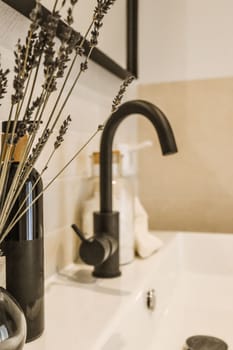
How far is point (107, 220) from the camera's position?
68 cm

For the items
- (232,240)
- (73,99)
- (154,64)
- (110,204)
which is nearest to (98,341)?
(110,204)

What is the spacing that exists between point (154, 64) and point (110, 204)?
2.03 feet

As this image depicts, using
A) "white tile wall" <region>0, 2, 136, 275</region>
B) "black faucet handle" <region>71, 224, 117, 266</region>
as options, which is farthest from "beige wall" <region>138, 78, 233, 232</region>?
"black faucet handle" <region>71, 224, 117, 266</region>

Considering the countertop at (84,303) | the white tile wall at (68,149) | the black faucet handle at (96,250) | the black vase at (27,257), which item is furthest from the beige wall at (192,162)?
the black vase at (27,257)

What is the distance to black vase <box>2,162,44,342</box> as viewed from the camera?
434 millimetres

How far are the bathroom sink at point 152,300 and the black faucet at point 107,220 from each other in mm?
30

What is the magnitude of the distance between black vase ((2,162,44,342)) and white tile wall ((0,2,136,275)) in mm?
167

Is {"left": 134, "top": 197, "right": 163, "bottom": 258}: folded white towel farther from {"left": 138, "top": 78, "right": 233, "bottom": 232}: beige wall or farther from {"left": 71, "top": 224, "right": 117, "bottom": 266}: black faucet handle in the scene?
{"left": 138, "top": 78, "right": 233, "bottom": 232}: beige wall

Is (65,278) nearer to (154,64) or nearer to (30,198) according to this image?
(30,198)

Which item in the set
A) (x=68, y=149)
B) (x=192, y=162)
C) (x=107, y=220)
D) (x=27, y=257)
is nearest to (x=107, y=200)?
(x=107, y=220)

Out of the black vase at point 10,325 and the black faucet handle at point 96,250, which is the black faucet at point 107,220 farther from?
the black vase at point 10,325

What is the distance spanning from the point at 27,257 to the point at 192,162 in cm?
76

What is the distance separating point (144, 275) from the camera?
68 cm

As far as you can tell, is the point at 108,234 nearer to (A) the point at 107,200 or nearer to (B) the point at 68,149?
(A) the point at 107,200
